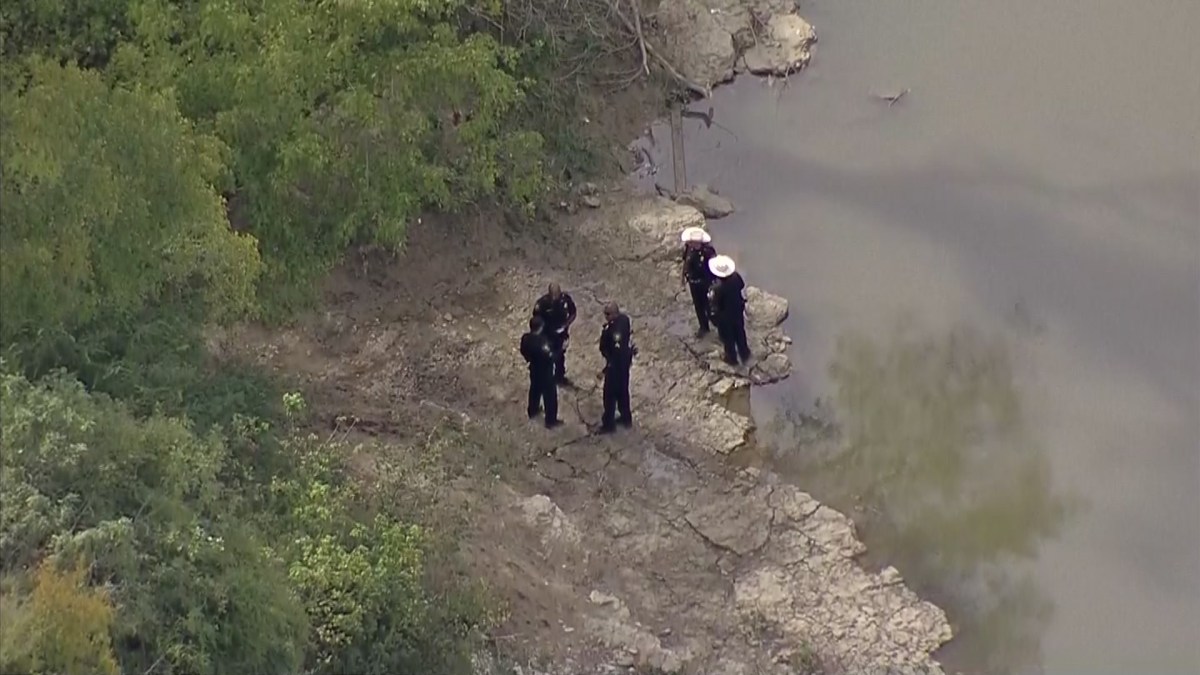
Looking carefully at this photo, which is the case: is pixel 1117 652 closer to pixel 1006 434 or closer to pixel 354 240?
pixel 1006 434

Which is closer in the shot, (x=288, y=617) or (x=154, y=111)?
(x=288, y=617)

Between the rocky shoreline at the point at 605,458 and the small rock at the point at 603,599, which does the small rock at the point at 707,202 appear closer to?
the rocky shoreline at the point at 605,458

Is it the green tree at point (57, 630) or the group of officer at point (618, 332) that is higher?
the green tree at point (57, 630)

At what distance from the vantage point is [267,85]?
11.2m

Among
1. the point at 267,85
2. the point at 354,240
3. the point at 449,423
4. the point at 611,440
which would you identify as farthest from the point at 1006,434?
the point at 267,85

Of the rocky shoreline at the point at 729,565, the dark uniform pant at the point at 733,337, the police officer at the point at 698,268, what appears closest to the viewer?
Result: the rocky shoreline at the point at 729,565

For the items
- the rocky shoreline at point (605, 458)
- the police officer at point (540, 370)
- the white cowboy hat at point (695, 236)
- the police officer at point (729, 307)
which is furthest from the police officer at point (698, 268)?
the police officer at point (540, 370)

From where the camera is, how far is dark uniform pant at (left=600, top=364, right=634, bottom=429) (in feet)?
37.7

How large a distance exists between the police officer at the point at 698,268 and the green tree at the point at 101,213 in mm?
4253

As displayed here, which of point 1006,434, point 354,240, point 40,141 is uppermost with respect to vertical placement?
point 40,141

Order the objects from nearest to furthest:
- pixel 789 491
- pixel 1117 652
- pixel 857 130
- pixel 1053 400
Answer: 1. pixel 1117 652
2. pixel 789 491
3. pixel 1053 400
4. pixel 857 130

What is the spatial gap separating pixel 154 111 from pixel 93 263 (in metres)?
1.20

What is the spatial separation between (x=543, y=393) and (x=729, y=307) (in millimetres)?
1992

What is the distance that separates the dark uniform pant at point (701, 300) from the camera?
12.5m
